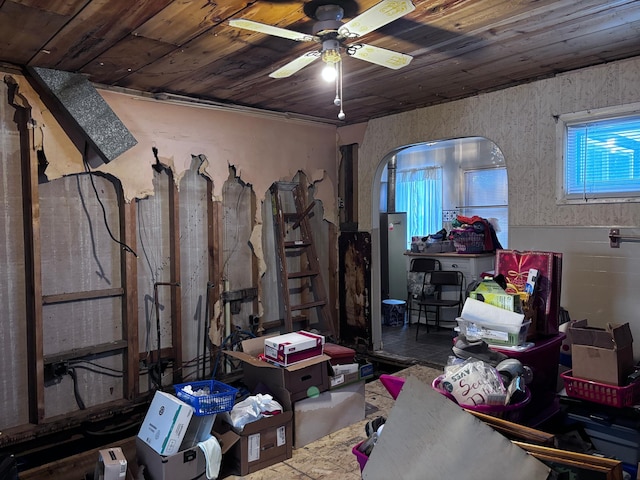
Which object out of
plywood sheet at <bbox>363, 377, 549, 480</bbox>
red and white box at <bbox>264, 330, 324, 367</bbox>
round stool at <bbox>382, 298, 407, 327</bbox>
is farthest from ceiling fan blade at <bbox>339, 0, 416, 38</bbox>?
round stool at <bbox>382, 298, 407, 327</bbox>

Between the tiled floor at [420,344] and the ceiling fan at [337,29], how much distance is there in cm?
291

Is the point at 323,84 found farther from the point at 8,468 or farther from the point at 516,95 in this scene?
the point at 8,468

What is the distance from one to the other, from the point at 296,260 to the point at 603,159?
2.71m

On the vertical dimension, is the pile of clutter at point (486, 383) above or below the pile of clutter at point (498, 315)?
below

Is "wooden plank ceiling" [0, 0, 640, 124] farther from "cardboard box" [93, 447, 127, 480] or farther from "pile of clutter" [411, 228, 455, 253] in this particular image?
"pile of clutter" [411, 228, 455, 253]

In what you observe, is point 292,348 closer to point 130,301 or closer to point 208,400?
point 208,400

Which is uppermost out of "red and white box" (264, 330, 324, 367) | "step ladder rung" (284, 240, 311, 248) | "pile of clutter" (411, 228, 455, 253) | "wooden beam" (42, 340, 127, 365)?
"step ladder rung" (284, 240, 311, 248)

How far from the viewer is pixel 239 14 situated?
7.18 feet

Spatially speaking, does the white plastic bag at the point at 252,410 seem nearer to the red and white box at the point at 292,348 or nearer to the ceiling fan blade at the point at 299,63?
the red and white box at the point at 292,348

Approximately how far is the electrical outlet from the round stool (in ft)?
5.37

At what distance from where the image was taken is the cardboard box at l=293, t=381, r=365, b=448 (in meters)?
2.86

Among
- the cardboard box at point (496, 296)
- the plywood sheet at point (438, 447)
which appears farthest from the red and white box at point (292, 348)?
the plywood sheet at point (438, 447)

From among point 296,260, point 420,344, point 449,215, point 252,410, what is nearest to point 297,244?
point 296,260

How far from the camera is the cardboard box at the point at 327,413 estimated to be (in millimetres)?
2857
